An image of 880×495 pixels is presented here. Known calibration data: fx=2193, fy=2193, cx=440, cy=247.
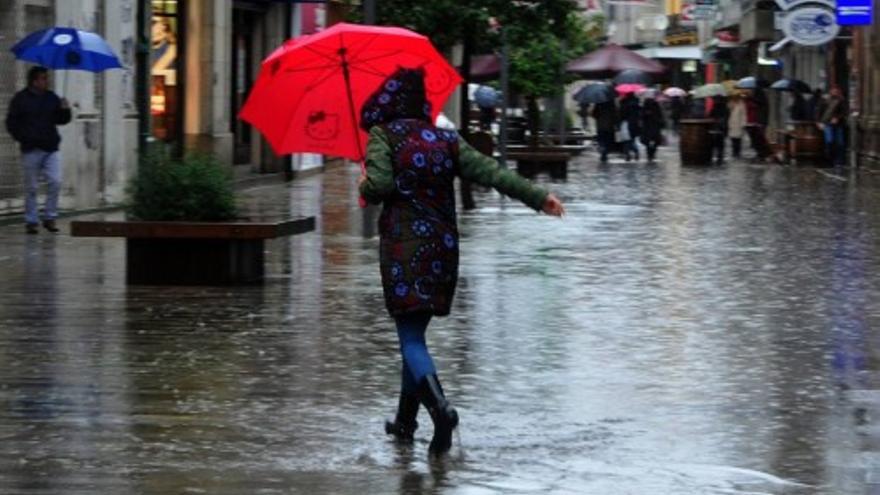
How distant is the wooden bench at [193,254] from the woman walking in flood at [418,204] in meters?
6.43

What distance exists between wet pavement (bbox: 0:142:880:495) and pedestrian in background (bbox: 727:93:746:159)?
1181 inches

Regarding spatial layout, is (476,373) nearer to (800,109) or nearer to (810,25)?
(810,25)

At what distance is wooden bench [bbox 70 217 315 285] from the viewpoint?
1548 cm

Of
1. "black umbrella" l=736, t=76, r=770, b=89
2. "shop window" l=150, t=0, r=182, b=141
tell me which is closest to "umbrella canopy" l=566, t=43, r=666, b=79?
"black umbrella" l=736, t=76, r=770, b=89

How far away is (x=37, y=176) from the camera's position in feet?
70.6

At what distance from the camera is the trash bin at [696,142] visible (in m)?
44.8

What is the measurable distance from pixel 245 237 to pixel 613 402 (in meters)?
5.54

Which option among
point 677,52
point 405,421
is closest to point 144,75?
point 405,421

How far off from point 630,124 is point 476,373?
3752cm

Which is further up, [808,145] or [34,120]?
[34,120]

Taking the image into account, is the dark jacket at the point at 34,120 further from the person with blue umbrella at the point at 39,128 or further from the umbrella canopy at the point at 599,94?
the umbrella canopy at the point at 599,94

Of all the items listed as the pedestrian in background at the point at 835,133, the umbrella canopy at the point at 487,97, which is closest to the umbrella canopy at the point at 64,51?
the pedestrian in background at the point at 835,133

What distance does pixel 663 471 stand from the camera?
8.58 m

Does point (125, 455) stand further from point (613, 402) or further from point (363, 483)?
point (613, 402)
